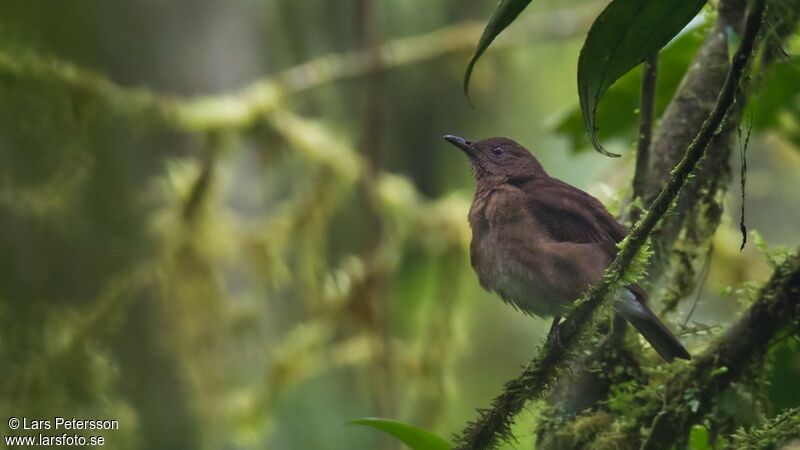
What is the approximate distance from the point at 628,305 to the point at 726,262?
2924 mm

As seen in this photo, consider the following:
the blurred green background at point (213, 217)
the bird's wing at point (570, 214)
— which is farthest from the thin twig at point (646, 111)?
the blurred green background at point (213, 217)

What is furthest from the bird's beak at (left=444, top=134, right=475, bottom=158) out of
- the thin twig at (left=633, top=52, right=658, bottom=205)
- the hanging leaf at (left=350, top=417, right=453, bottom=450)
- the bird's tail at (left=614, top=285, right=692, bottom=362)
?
the hanging leaf at (left=350, top=417, right=453, bottom=450)

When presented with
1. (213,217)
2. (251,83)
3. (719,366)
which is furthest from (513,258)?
(251,83)

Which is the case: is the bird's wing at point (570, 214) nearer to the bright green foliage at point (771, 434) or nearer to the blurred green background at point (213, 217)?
the bright green foliage at point (771, 434)

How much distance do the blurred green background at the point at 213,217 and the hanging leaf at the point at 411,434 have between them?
7.46 feet

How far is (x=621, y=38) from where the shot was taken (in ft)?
5.47

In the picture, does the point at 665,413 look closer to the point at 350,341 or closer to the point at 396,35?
the point at 350,341

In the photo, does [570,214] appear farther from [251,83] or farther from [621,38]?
[251,83]

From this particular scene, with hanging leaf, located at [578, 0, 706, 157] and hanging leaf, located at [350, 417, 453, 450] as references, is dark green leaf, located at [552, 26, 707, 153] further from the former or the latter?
hanging leaf, located at [350, 417, 453, 450]

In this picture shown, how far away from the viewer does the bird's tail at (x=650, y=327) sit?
7.50 ft

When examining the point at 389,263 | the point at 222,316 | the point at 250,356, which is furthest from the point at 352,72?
the point at 250,356

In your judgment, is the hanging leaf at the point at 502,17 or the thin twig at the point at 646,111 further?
the thin twig at the point at 646,111

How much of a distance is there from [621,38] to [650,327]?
886 mm

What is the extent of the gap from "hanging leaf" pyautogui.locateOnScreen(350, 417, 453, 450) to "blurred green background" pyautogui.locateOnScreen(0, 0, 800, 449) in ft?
7.46
